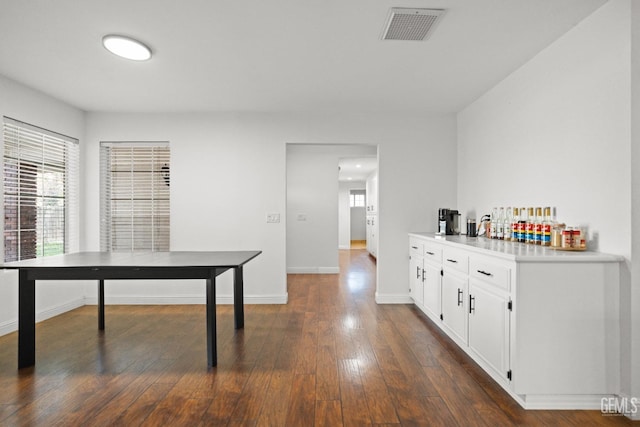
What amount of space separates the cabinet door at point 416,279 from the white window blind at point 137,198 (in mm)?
3022

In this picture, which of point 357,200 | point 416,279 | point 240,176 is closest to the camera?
point 416,279

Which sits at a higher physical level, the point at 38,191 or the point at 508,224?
the point at 38,191

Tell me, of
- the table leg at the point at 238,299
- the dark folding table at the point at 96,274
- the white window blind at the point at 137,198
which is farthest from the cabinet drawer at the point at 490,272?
the white window blind at the point at 137,198

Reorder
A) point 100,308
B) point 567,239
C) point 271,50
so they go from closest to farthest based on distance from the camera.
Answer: point 567,239 < point 271,50 < point 100,308

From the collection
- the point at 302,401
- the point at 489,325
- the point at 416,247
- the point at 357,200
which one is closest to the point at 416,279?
the point at 416,247

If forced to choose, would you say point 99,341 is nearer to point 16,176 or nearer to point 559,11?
point 16,176

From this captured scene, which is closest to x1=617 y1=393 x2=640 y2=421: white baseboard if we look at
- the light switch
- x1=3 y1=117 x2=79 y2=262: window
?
the light switch

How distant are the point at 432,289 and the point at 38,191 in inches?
164

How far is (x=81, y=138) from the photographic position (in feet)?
14.6

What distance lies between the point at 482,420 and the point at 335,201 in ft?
17.2

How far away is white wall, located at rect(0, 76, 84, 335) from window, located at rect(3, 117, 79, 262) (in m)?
0.10

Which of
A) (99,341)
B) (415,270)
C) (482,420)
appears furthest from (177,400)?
(415,270)

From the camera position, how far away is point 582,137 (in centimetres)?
241

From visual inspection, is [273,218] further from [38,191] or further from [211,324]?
[38,191]
